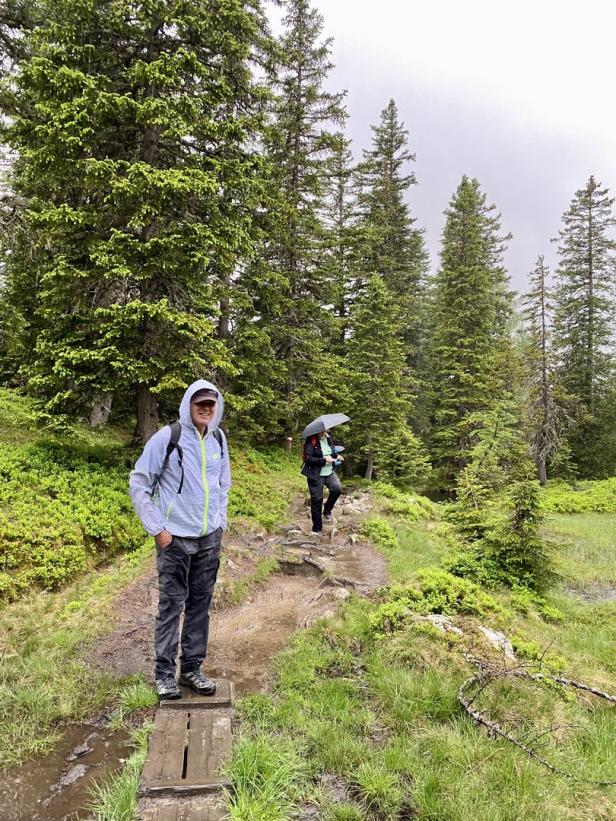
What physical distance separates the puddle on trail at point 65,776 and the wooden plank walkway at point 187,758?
1.27 feet

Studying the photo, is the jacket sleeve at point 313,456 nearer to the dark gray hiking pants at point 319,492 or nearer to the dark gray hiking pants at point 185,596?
the dark gray hiking pants at point 319,492

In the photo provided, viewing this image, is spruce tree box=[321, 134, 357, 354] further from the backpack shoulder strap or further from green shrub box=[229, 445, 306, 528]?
the backpack shoulder strap

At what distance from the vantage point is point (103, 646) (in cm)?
512

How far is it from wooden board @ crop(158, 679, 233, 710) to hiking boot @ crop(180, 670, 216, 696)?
1.6 inches

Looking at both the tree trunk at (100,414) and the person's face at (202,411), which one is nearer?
the person's face at (202,411)

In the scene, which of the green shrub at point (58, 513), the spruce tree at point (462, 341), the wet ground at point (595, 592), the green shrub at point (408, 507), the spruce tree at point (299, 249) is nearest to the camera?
the green shrub at point (58, 513)

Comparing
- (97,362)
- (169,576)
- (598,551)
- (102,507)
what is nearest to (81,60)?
(97,362)

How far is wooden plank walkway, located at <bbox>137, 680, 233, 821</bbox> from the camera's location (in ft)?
9.45

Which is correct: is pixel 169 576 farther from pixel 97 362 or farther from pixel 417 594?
pixel 97 362

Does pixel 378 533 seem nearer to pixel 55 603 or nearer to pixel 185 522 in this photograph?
pixel 55 603

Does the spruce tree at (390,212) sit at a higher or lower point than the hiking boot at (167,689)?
higher

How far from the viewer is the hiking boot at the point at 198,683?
160 inches

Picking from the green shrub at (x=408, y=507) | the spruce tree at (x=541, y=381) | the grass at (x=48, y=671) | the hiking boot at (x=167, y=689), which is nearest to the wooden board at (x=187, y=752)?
the hiking boot at (x=167, y=689)

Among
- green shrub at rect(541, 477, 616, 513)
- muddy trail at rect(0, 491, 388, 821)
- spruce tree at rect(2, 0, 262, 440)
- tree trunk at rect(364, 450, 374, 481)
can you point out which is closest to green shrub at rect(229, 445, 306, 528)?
muddy trail at rect(0, 491, 388, 821)
